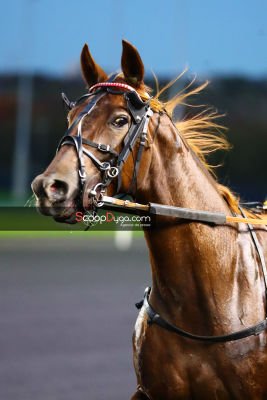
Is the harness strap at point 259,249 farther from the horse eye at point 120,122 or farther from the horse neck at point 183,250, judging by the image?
the horse eye at point 120,122

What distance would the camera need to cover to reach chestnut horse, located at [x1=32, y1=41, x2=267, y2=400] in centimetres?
326

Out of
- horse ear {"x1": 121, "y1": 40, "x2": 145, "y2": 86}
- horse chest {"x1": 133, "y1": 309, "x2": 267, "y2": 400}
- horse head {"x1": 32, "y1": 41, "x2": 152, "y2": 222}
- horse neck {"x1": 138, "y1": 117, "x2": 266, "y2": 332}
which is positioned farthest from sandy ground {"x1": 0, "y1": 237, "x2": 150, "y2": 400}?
horse ear {"x1": 121, "y1": 40, "x2": 145, "y2": 86}

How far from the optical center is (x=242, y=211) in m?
3.73

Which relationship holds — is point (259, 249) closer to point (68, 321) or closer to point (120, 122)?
point (120, 122)

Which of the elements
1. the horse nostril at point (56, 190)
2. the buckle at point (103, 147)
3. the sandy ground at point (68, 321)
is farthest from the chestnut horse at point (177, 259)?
the sandy ground at point (68, 321)

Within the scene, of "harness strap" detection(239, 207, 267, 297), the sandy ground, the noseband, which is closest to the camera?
the noseband

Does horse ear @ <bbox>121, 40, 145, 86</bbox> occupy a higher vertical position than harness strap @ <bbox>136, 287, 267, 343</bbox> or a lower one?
higher

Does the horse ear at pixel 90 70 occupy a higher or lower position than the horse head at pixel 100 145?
higher

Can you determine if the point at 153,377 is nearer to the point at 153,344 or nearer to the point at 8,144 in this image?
the point at 153,344

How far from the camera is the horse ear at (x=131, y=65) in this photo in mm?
3244

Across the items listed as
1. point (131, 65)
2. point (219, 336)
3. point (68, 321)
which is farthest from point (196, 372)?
point (68, 321)

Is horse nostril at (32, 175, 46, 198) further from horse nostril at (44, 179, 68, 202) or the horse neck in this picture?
the horse neck

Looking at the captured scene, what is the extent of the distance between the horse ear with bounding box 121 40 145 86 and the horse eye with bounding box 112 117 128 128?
0.18m

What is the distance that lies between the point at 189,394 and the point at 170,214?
27.6 inches
